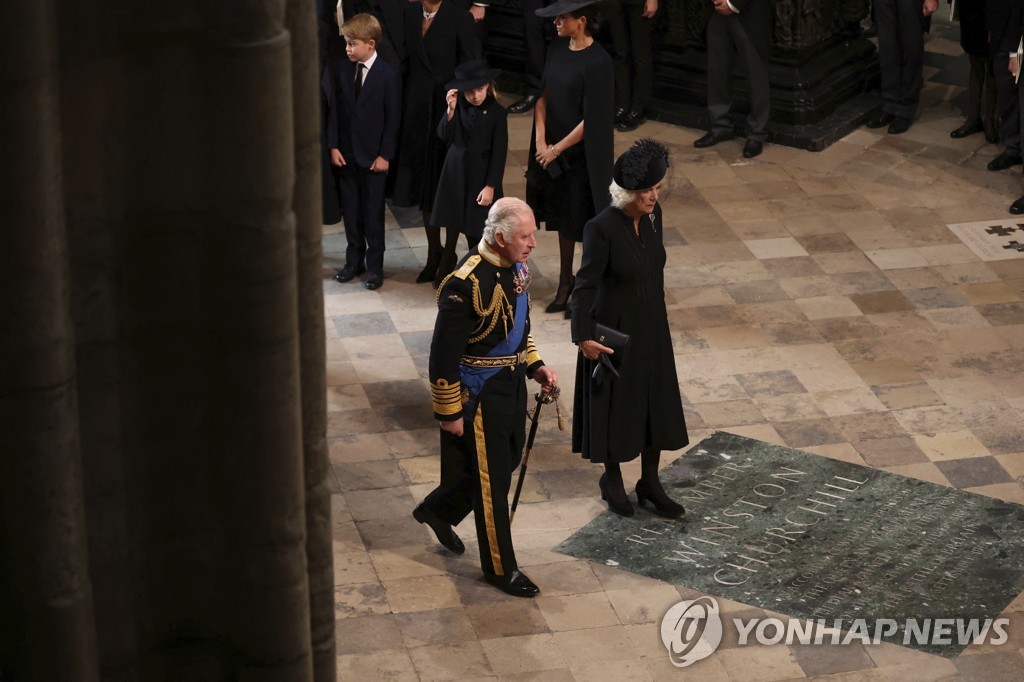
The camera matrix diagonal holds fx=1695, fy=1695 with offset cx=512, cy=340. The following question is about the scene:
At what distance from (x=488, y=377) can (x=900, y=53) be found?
816 cm

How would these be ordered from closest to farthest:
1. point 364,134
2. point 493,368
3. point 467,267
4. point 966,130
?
point 467,267
point 493,368
point 364,134
point 966,130

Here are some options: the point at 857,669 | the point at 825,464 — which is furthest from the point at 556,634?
the point at 825,464

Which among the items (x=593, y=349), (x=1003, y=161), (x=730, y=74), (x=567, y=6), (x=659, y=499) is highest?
(x=567, y=6)

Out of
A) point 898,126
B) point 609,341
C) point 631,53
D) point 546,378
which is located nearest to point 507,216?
point 546,378

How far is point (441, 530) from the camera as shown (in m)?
8.03

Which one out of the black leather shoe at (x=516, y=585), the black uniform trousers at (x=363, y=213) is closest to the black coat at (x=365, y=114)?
the black uniform trousers at (x=363, y=213)

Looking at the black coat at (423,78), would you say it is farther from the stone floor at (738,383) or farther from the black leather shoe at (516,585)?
the black leather shoe at (516,585)

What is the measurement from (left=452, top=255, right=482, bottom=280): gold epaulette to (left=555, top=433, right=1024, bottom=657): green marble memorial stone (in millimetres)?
1680

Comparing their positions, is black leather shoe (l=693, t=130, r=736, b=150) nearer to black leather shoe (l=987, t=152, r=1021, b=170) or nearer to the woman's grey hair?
black leather shoe (l=987, t=152, r=1021, b=170)

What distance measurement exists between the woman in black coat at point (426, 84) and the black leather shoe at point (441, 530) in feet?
12.0

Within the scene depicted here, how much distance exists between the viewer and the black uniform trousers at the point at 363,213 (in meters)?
11.2

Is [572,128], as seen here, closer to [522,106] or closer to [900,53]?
[522,106]

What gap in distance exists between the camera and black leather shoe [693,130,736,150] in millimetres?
14117

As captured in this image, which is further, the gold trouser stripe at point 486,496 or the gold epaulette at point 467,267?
the gold trouser stripe at point 486,496
